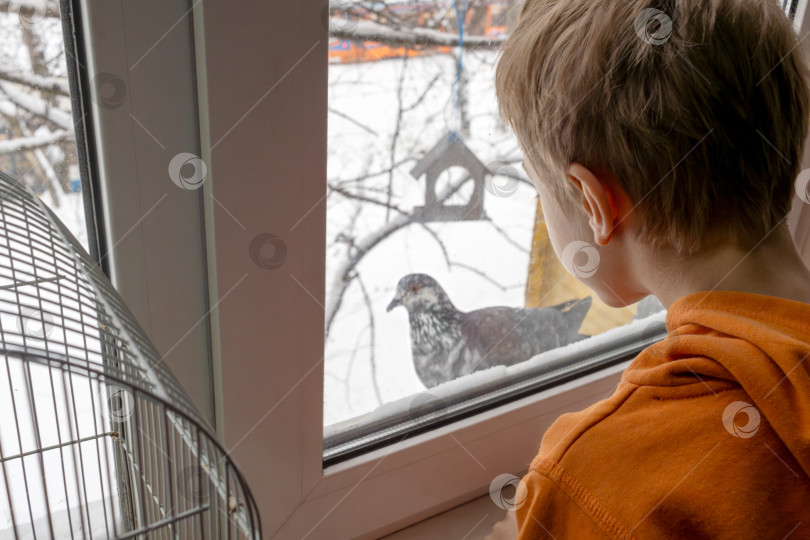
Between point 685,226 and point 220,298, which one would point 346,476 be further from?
point 685,226

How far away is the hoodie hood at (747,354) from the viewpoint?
1.44 ft

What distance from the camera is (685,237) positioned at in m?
0.55

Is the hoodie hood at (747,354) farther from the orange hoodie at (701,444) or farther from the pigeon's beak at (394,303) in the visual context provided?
the pigeon's beak at (394,303)

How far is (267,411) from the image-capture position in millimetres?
659

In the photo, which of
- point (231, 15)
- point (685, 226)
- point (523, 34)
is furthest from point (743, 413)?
point (231, 15)

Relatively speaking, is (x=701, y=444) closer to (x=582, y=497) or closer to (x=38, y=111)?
(x=582, y=497)

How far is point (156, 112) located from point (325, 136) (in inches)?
5.6

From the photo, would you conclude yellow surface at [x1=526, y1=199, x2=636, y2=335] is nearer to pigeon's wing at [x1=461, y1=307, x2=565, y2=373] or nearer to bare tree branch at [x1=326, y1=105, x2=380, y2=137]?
pigeon's wing at [x1=461, y1=307, x2=565, y2=373]

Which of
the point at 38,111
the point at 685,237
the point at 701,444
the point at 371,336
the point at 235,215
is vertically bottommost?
the point at 701,444

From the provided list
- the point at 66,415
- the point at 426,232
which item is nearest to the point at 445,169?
the point at 426,232

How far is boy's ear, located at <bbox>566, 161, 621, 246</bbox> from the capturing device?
542 mm

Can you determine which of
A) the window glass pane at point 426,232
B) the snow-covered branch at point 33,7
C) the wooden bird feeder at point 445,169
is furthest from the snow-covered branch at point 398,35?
the snow-covered branch at point 33,7

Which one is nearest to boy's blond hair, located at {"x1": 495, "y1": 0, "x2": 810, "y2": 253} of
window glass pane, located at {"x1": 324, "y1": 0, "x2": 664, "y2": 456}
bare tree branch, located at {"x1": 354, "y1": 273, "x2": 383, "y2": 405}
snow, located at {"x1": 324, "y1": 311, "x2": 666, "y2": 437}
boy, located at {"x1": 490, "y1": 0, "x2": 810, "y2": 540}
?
boy, located at {"x1": 490, "y1": 0, "x2": 810, "y2": 540}

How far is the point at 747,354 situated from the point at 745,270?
0.36 ft
